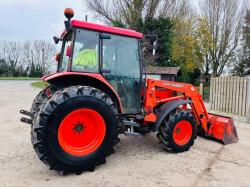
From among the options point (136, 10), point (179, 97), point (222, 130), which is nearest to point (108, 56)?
point (179, 97)

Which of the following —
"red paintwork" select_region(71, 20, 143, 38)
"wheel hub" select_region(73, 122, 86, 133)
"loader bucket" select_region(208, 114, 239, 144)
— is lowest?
"loader bucket" select_region(208, 114, 239, 144)

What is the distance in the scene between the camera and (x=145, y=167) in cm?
389

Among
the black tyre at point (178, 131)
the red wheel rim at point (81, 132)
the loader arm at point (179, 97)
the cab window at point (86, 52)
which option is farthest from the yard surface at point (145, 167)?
the cab window at point (86, 52)

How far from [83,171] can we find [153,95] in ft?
5.94

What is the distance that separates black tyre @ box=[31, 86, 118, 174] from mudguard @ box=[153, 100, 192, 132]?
3.01 feet

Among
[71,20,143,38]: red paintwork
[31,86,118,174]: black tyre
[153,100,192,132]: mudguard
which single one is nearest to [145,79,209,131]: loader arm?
[153,100,192,132]: mudguard

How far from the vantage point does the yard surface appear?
339cm

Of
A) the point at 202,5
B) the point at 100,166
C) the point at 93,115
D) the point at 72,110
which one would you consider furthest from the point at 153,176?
the point at 202,5

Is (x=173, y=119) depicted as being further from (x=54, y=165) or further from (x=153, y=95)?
(x=54, y=165)

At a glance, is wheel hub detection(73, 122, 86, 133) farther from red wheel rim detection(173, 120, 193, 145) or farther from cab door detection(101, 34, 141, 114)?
red wheel rim detection(173, 120, 193, 145)

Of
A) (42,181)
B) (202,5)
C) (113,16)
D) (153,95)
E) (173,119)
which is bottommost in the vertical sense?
(42,181)

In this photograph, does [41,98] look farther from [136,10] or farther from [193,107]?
[136,10]

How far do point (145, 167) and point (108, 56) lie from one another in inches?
71.9

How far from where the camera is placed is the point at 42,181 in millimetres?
3355
